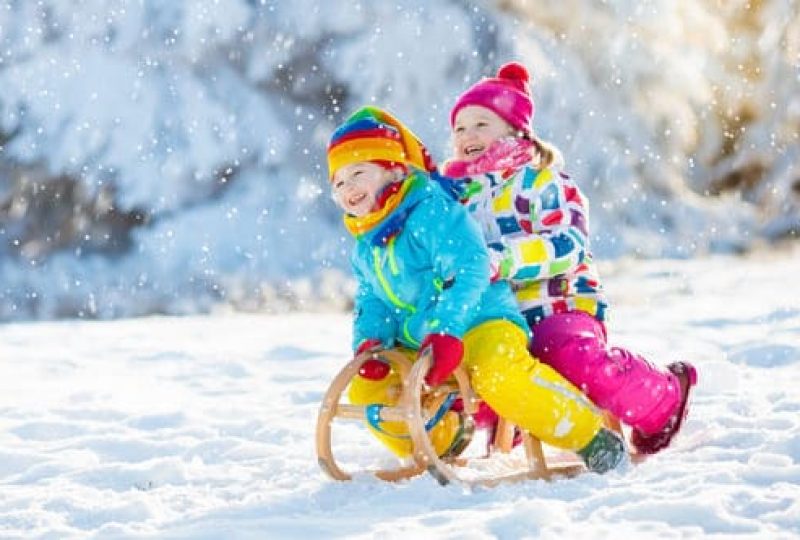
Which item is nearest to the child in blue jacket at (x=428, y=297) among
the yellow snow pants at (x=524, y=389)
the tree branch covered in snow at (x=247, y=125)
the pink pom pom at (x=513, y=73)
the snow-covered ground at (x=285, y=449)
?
the yellow snow pants at (x=524, y=389)

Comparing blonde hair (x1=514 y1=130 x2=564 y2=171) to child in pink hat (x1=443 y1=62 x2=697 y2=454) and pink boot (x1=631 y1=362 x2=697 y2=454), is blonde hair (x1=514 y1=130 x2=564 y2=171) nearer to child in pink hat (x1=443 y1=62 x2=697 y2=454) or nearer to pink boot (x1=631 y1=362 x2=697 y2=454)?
child in pink hat (x1=443 y1=62 x2=697 y2=454)

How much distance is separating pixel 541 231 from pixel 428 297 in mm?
464

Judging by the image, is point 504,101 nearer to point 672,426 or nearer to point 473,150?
point 473,150

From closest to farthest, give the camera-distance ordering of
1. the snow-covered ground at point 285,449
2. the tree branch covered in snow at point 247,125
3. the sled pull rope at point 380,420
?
the snow-covered ground at point 285,449
the sled pull rope at point 380,420
the tree branch covered in snow at point 247,125

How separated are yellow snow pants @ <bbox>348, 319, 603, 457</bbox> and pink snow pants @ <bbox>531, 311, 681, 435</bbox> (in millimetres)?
138

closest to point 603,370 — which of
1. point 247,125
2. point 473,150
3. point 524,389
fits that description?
point 524,389

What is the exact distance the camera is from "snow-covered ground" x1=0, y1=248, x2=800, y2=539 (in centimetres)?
336

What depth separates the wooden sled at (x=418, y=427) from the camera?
12.2ft

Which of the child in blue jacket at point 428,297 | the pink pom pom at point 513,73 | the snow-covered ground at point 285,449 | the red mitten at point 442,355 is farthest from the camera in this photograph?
the pink pom pom at point 513,73

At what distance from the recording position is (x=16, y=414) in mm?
5602

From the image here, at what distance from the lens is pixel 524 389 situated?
3.83 metres

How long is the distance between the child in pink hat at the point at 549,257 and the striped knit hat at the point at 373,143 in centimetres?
24

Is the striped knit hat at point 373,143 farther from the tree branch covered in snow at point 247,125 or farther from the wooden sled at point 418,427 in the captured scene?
the tree branch covered in snow at point 247,125

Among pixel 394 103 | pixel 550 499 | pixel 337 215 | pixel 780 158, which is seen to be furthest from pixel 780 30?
pixel 550 499
